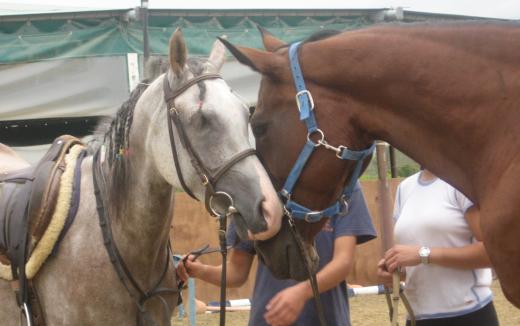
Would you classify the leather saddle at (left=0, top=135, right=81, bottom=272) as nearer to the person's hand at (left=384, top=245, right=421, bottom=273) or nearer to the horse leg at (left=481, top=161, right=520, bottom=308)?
the person's hand at (left=384, top=245, right=421, bottom=273)

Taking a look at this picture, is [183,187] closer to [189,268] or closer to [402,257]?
[189,268]

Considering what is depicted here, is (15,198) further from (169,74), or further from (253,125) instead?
(253,125)

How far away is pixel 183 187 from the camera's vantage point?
8.29 feet

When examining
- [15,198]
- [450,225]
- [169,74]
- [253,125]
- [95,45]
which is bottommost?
[450,225]

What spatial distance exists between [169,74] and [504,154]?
52.9 inches

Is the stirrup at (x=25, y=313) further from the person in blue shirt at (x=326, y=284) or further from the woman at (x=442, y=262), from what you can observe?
the woman at (x=442, y=262)

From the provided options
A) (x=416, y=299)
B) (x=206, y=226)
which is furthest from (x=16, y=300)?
(x=206, y=226)

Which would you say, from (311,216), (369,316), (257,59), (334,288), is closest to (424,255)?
(334,288)

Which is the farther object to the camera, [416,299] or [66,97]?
[66,97]

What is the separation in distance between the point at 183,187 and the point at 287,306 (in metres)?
0.64

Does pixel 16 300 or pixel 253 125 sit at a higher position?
pixel 253 125

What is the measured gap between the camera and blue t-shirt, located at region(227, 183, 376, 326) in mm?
2793

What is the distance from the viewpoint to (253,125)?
2.30 metres

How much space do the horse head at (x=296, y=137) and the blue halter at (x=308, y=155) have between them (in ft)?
0.04
